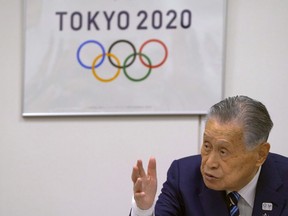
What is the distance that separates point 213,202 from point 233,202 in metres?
0.08

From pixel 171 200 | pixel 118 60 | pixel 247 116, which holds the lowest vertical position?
pixel 171 200

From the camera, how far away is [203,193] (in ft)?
6.14

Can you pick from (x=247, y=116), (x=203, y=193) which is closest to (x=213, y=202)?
(x=203, y=193)

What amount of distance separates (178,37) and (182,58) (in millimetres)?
134

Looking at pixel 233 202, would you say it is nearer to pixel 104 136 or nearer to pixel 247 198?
pixel 247 198

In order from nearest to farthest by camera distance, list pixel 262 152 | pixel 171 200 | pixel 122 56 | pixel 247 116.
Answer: pixel 247 116 < pixel 262 152 < pixel 171 200 < pixel 122 56

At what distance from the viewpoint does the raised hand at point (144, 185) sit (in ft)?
5.67

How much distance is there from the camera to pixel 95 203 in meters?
2.91

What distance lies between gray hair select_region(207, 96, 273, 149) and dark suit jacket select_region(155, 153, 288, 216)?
25 cm

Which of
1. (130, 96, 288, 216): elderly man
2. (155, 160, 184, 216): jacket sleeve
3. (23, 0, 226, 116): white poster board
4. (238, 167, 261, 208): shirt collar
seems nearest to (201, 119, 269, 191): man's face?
(130, 96, 288, 216): elderly man

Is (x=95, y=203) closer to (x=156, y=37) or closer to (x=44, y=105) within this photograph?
(x=44, y=105)

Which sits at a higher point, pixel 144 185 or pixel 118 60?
pixel 118 60

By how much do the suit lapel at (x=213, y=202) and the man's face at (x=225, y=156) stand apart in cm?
9

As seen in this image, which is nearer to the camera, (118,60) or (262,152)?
(262,152)
